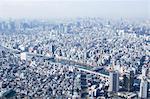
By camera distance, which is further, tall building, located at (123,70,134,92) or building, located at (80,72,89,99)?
tall building, located at (123,70,134,92)

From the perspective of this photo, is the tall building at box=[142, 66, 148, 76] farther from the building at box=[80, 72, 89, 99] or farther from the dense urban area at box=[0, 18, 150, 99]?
the building at box=[80, 72, 89, 99]

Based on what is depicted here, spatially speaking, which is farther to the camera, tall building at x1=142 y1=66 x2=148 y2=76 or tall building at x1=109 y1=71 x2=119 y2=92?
tall building at x1=142 y1=66 x2=148 y2=76

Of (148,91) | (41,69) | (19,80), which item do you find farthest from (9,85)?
(148,91)

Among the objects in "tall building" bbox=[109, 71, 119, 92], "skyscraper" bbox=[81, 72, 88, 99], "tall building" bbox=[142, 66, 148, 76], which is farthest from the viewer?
"tall building" bbox=[142, 66, 148, 76]

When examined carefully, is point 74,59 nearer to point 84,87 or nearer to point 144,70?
point 144,70

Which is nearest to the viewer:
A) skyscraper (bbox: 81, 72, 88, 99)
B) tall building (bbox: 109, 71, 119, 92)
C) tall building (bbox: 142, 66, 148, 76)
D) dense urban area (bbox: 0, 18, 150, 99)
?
skyscraper (bbox: 81, 72, 88, 99)

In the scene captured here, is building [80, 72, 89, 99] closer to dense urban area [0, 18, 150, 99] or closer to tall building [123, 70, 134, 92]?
dense urban area [0, 18, 150, 99]

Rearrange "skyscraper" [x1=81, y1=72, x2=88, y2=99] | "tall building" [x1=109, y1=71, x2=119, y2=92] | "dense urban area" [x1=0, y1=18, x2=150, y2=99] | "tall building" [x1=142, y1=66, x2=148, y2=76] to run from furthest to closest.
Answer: "tall building" [x1=142, y1=66, x2=148, y2=76] < "tall building" [x1=109, y1=71, x2=119, y2=92] < "dense urban area" [x1=0, y1=18, x2=150, y2=99] < "skyscraper" [x1=81, y1=72, x2=88, y2=99]

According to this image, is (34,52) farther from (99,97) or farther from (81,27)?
(99,97)
